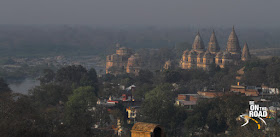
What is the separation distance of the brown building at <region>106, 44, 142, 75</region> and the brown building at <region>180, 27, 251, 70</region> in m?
5.17

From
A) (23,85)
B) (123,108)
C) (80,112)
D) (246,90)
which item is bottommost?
(23,85)

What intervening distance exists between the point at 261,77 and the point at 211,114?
1423cm

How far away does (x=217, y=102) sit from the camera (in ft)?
88.5

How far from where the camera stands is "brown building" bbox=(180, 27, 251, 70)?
51325 millimetres

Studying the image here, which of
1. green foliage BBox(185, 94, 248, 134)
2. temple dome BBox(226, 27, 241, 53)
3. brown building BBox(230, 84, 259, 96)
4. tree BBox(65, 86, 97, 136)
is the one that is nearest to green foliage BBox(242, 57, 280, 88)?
brown building BBox(230, 84, 259, 96)

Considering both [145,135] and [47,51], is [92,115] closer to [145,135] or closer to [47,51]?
[145,135]

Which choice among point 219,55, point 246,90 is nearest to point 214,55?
point 219,55

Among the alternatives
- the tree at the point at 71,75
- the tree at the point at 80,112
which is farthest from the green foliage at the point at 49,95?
the tree at the point at 71,75

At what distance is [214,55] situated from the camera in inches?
2137

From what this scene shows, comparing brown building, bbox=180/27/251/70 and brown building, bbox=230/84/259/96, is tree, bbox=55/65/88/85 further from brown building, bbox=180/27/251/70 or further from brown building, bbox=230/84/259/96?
brown building, bbox=180/27/251/70

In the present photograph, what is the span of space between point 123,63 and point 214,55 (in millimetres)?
10148

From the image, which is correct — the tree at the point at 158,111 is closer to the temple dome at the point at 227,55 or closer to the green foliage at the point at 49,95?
the green foliage at the point at 49,95

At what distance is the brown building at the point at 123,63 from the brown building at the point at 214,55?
17.0ft

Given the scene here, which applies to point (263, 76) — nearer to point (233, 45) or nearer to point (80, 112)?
point (233, 45)
